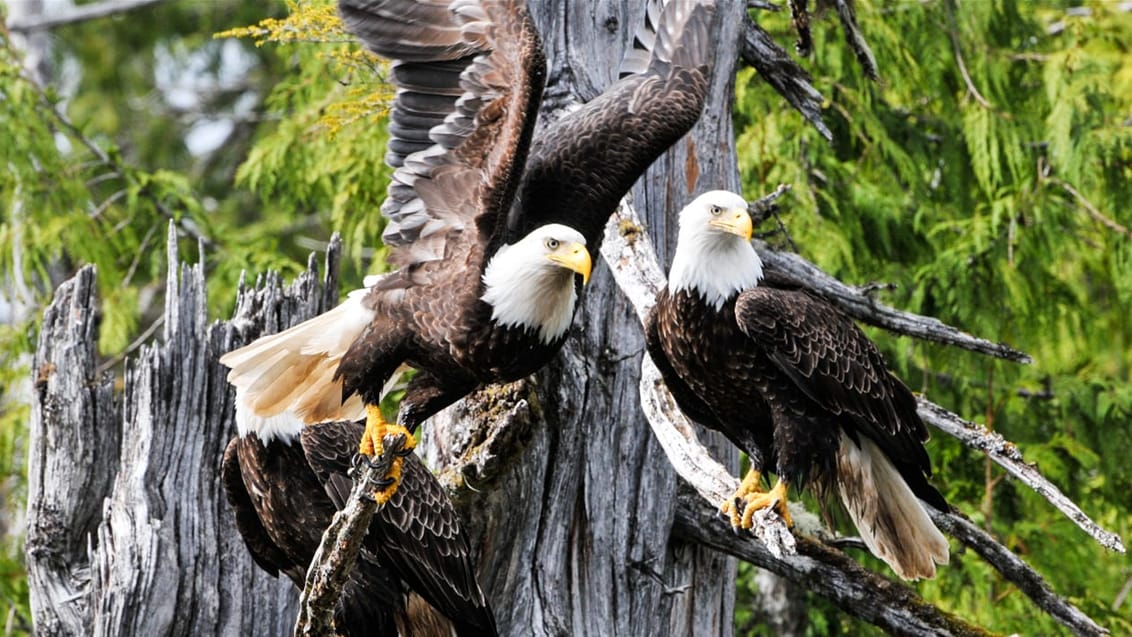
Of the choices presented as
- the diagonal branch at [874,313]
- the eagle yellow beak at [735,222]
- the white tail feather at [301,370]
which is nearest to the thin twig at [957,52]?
the diagonal branch at [874,313]

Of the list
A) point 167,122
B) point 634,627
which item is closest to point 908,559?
point 634,627

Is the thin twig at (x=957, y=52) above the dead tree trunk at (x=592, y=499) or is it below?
above

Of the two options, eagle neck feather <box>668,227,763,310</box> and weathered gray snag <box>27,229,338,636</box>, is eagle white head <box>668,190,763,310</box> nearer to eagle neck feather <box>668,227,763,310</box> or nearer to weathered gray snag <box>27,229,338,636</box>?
eagle neck feather <box>668,227,763,310</box>

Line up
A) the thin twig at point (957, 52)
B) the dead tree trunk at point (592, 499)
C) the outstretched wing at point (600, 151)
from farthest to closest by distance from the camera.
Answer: the thin twig at point (957, 52) < the dead tree trunk at point (592, 499) < the outstretched wing at point (600, 151)

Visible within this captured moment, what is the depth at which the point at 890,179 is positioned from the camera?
7.42 meters

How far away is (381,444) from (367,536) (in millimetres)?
669

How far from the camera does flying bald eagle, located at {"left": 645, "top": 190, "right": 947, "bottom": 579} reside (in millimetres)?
4582

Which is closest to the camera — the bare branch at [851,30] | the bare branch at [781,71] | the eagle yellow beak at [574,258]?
the eagle yellow beak at [574,258]

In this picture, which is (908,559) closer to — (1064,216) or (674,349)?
(674,349)

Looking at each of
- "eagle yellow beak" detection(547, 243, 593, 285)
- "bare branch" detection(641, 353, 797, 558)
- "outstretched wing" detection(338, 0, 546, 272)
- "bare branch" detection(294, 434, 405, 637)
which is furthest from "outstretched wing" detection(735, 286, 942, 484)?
"bare branch" detection(294, 434, 405, 637)

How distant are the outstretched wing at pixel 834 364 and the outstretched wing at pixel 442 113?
904 millimetres

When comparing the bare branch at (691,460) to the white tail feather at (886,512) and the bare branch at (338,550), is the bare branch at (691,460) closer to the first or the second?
the white tail feather at (886,512)

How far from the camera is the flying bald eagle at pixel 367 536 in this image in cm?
493

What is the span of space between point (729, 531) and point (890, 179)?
8.92ft
